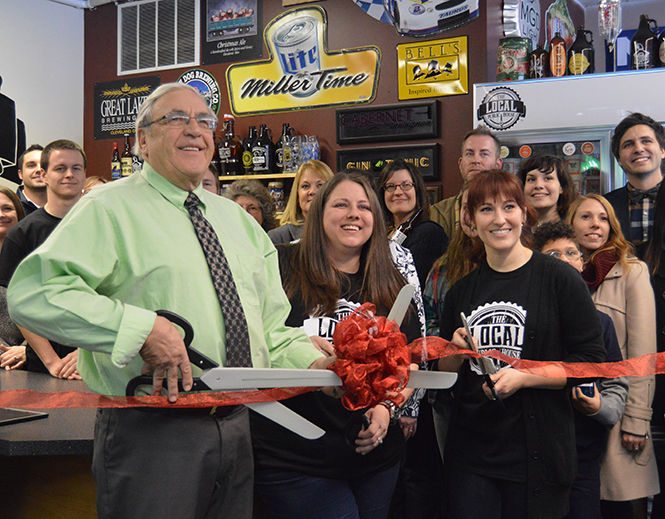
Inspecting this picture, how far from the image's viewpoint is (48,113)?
242 inches

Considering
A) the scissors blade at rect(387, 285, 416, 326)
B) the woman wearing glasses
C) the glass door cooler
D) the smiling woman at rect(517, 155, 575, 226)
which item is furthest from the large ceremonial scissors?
the glass door cooler

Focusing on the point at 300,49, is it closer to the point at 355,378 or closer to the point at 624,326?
the point at 624,326

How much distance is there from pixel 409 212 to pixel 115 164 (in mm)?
3552

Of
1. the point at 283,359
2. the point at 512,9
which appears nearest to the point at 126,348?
the point at 283,359

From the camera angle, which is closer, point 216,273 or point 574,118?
point 216,273

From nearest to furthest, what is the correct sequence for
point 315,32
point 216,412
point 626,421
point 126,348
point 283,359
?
point 126,348 < point 216,412 < point 283,359 < point 626,421 < point 315,32

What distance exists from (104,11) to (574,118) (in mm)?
4270

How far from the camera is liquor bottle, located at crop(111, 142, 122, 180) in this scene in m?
6.12

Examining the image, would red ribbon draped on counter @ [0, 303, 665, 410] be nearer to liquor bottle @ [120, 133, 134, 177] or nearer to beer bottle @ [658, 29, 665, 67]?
beer bottle @ [658, 29, 665, 67]

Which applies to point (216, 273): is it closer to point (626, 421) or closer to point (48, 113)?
point (626, 421)

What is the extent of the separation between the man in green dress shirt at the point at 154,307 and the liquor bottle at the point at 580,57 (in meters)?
3.31

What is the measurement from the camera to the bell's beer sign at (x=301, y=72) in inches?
214

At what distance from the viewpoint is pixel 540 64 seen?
14.6 feet

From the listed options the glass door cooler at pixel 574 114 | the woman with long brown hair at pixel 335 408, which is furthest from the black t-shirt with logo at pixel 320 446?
the glass door cooler at pixel 574 114
